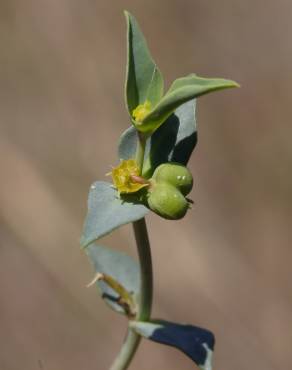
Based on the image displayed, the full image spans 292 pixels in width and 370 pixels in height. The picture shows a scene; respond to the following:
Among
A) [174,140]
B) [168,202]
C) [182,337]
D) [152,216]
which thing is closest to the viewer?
[168,202]

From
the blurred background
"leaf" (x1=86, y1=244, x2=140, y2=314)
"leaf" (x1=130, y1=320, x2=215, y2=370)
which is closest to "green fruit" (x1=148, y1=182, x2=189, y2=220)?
"leaf" (x1=130, y1=320, x2=215, y2=370)

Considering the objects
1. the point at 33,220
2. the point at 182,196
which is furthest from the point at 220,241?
the point at 182,196

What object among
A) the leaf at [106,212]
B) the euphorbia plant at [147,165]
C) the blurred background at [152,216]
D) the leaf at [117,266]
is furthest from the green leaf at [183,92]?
the blurred background at [152,216]

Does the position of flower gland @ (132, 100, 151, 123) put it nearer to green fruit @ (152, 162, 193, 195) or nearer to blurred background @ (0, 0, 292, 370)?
green fruit @ (152, 162, 193, 195)

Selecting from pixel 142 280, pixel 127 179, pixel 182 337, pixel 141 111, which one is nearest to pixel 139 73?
pixel 141 111

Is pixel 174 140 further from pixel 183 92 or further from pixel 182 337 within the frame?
pixel 182 337

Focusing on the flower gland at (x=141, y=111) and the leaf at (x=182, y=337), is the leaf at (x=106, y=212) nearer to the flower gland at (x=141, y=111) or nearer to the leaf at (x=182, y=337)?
the flower gland at (x=141, y=111)
